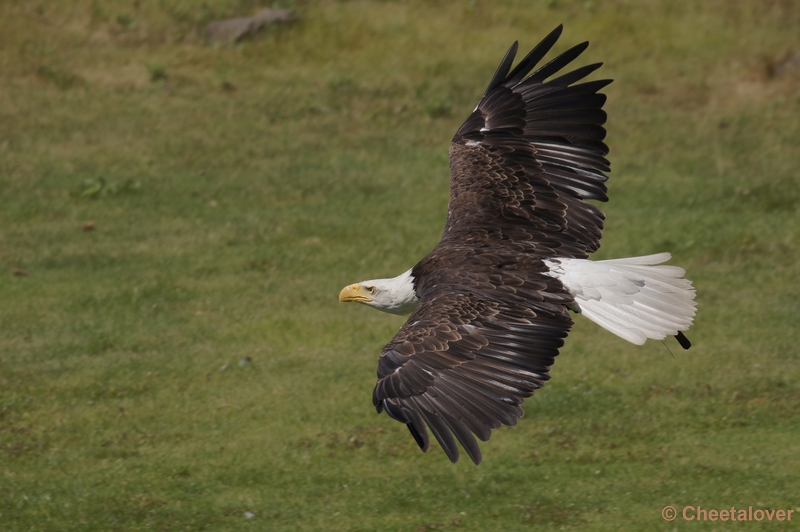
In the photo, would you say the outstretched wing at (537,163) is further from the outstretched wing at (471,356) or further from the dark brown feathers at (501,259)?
the outstretched wing at (471,356)

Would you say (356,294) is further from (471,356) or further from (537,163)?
(471,356)

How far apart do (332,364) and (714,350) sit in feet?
11.9

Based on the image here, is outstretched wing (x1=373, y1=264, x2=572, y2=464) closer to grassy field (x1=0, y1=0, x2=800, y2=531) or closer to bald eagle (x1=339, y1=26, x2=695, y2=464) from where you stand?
bald eagle (x1=339, y1=26, x2=695, y2=464)

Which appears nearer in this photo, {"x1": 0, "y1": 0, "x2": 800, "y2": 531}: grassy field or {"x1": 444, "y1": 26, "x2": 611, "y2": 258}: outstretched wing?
{"x1": 444, "y1": 26, "x2": 611, "y2": 258}: outstretched wing

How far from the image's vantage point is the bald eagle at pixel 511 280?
656cm

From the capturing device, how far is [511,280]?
7.62 m

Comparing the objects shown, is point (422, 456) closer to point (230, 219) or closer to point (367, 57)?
point (230, 219)

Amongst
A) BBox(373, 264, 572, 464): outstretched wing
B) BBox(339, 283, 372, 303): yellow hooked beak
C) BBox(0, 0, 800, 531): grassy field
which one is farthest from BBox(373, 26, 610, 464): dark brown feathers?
BBox(0, 0, 800, 531): grassy field

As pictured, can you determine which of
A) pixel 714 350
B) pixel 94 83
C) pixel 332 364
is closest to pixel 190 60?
pixel 94 83

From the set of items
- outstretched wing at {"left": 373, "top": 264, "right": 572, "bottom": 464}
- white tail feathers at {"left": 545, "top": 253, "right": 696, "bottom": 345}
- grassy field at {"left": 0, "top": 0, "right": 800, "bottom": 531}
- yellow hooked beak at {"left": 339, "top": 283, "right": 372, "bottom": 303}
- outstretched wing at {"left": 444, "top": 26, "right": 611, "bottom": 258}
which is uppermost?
outstretched wing at {"left": 444, "top": 26, "right": 611, "bottom": 258}

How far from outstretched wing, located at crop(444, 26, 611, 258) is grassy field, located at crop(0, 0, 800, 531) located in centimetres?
196

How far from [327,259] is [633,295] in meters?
6.47

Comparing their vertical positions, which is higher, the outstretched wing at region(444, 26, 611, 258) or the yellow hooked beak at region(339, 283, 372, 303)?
the outstretched wing at region(444, 26, 611, 258)

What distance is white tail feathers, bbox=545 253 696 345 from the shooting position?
725 centimetres
